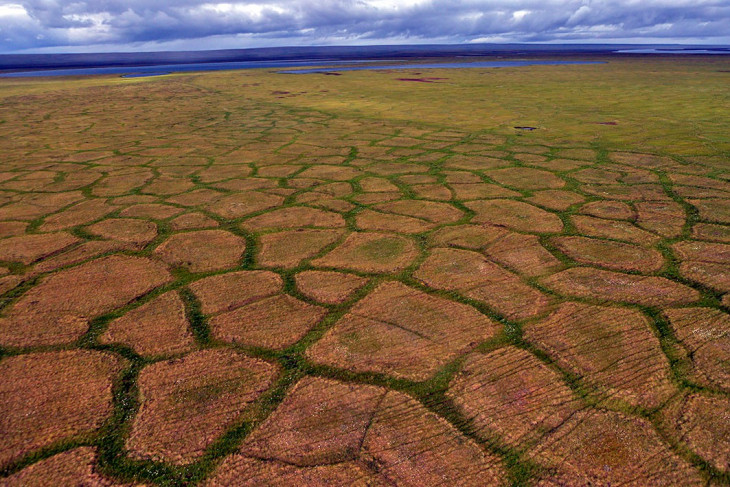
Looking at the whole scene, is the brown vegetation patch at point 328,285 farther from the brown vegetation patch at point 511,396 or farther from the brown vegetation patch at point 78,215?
the brown vegetation patch at point 78,215

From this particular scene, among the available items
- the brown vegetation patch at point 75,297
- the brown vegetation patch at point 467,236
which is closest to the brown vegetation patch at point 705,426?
the brown vegetation patch at point 467,236

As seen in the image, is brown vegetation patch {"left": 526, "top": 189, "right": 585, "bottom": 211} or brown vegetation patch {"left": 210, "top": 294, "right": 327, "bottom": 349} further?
brown vegetation patch {"left": 526, "top": 189, "right": 585, "bottom": 211}

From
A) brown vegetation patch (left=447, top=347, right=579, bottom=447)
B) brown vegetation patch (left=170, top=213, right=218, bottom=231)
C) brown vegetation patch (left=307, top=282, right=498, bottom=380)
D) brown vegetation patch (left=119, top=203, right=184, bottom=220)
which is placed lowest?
brown vegetation patch (left=447, top=347, right=579, bottom=447)

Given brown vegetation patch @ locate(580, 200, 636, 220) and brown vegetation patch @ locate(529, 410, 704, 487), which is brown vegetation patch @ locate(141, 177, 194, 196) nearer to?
brown vegetation patch @ locate(580, 200, 636, 220)

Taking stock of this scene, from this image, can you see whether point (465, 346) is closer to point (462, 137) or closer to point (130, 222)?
point (130, 222)

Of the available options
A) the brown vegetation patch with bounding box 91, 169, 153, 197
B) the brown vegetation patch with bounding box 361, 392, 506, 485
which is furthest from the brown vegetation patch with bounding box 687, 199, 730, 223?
the brown vegetation patch with bounding box 91, 169, 153, 197

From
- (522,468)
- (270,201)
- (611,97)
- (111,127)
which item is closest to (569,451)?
(522,468)
